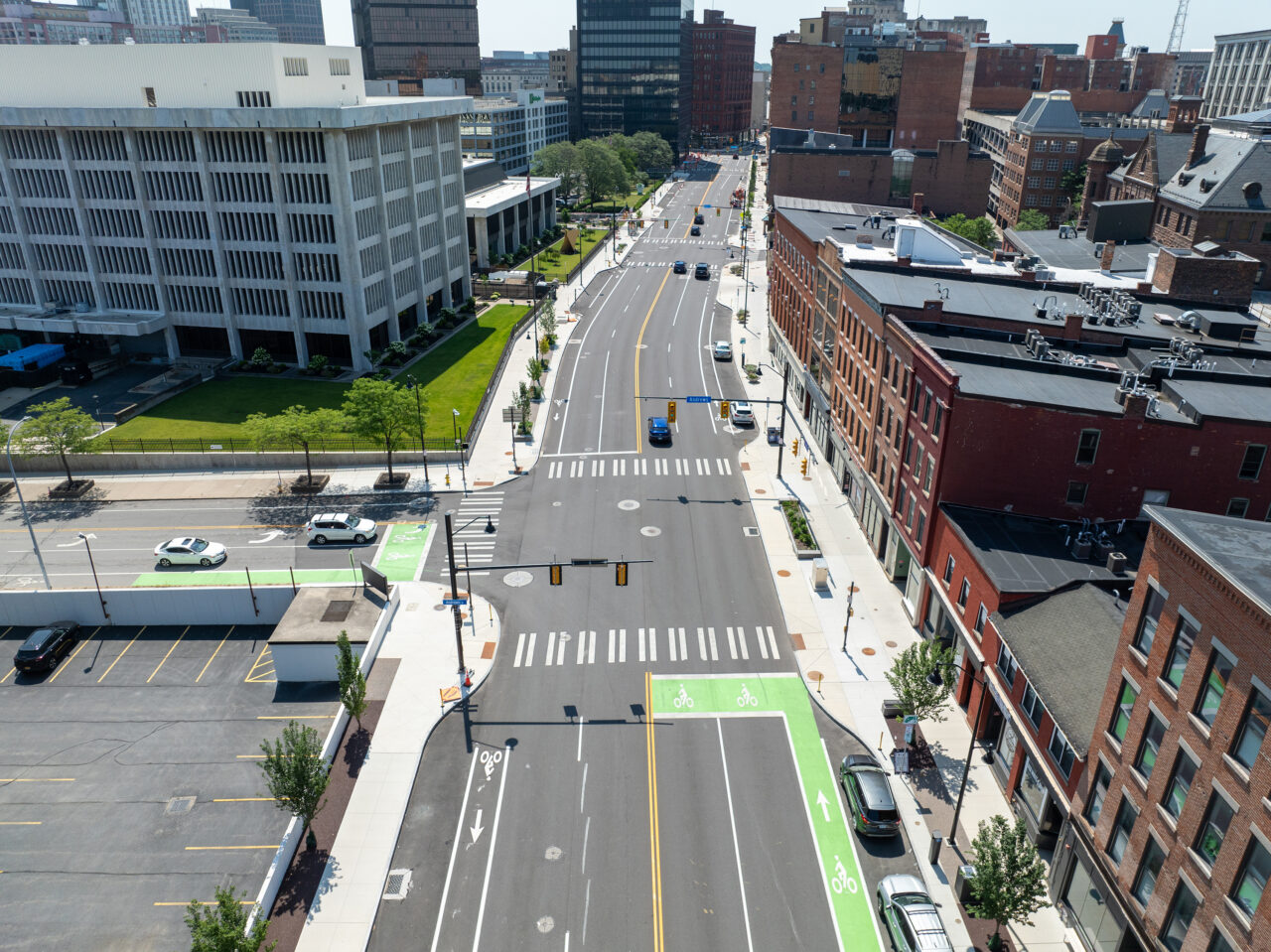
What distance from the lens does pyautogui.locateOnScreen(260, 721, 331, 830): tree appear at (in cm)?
3134

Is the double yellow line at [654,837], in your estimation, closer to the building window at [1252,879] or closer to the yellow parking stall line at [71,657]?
the building window at [1252,879]

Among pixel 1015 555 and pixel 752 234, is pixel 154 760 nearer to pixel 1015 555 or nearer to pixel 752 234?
pixel 1015 555

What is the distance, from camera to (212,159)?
81.6 metres

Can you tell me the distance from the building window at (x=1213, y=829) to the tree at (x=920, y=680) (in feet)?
44.5

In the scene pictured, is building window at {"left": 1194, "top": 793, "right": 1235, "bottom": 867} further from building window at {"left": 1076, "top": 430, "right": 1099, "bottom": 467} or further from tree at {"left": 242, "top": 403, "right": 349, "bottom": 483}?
tree at {"left": 242, "top": 403, "right": 349, "bottom": 483}

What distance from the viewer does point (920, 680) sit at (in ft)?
119

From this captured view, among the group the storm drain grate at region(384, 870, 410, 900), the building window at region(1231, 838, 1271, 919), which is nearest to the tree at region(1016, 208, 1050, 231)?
the building window at region(1231, 838, 1271, 919)

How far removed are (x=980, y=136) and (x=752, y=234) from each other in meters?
60.2

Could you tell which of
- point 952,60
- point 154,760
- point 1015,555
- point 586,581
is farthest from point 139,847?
point 952,60

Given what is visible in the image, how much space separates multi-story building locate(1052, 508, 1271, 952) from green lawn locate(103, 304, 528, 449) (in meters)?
57.2

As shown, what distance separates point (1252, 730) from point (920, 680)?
15.8 meters

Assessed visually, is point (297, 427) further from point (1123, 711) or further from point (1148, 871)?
point (1148, 871)

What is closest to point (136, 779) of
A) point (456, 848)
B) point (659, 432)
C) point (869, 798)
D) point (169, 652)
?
point (169, 652)

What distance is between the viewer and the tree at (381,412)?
6231 cm
